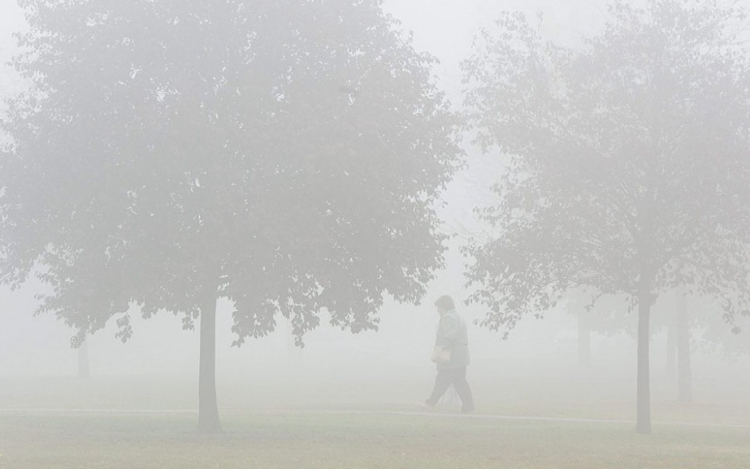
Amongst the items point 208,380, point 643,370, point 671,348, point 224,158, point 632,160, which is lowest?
point 208,380

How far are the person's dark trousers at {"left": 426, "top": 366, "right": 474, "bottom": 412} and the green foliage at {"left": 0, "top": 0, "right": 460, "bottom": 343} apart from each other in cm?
486

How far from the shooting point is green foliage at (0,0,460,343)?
660 inches

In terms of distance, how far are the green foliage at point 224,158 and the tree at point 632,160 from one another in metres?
1.87

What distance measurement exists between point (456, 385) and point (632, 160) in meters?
6.06

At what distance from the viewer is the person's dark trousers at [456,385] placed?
73.8 feet

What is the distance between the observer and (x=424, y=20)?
114m

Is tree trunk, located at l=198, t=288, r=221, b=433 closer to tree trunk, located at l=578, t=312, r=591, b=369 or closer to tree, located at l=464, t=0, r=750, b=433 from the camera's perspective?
tree, located at l=464, t=0, r=750, b=433

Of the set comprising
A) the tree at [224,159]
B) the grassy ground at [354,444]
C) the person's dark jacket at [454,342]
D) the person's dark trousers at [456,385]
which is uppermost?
the tree at [224,159]

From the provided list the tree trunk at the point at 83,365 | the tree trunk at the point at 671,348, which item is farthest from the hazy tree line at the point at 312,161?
the tree trunk at the point at 83,365

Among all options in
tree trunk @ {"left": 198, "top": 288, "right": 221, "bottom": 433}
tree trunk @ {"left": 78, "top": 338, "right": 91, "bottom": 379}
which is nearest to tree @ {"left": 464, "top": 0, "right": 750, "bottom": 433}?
tree trunk @ {"left": 198, "top": 288, "right": 221, "bottom": 433}

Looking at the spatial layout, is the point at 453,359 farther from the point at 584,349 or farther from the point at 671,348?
the point at 584,349

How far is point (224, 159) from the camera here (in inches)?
669

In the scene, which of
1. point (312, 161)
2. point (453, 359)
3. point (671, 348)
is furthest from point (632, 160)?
point (671, 348)

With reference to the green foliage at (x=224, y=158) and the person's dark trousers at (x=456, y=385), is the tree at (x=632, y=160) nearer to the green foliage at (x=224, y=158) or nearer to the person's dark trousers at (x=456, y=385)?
the green foliage at (x=224, y=158)
